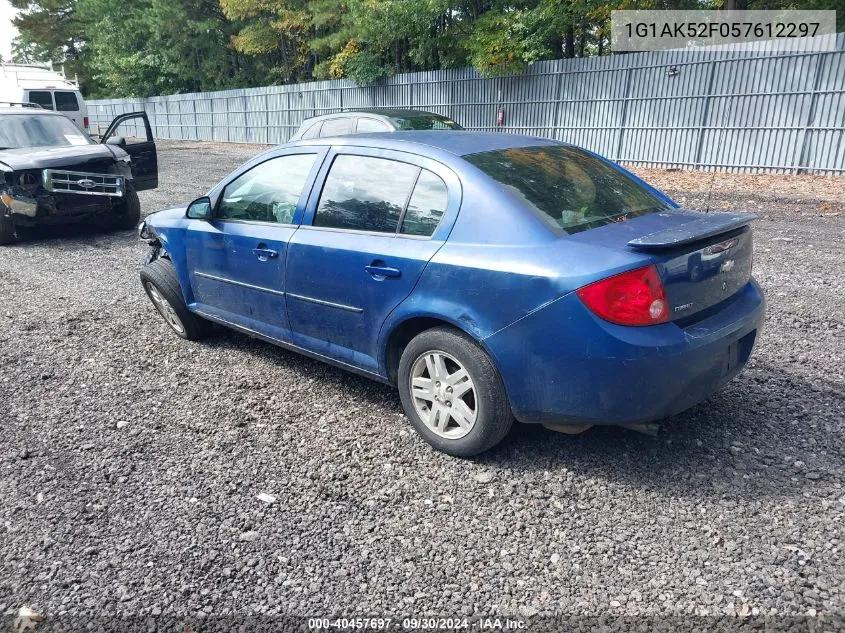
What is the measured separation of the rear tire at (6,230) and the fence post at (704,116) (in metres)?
12.8

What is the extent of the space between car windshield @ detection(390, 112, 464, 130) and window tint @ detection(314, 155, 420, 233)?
19.6 feet

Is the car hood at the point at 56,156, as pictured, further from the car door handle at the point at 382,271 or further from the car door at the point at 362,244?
the car door handle at the point at 382,271

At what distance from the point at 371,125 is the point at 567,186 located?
270 inches

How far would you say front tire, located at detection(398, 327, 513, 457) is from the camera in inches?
120

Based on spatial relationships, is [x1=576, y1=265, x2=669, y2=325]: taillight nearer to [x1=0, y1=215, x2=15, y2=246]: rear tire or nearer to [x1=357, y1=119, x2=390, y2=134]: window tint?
[x1=357, y1=119, x2=390, y2=134]: window tint

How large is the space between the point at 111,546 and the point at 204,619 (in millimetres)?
674

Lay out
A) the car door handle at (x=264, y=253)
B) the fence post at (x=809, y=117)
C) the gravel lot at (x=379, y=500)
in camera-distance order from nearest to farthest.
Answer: the gravel lot at (x=379, y=500) → the car door handle at (x=264, y=253) → the fence post at (x=809, y=117)

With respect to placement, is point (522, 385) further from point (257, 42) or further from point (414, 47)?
point (257, 42)

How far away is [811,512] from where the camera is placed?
276 cm

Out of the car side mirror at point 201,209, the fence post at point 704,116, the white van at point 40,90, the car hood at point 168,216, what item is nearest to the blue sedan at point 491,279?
the car side mirror at point 201,209

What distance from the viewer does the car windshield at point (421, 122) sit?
31.5ft

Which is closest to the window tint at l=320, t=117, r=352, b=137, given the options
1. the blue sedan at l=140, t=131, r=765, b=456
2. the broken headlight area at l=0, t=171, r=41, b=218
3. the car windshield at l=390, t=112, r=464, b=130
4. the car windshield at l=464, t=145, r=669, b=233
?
the car windshield at l=390, t=112, r=464, b=130

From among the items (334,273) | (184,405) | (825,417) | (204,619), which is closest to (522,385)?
(334,273)

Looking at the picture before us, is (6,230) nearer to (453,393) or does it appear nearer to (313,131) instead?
(313,131)
